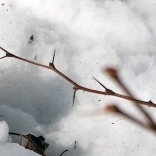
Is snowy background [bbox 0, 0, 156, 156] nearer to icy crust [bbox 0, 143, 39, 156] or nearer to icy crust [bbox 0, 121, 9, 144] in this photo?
icy crust [bbox 0, 121, 9, 144]

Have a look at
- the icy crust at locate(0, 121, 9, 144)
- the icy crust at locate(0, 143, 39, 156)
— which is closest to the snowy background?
the icy crust at locate(0, 121, 9, 144)

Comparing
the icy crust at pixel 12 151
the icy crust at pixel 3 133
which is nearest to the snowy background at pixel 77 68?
the icy crust at pixel 3 133

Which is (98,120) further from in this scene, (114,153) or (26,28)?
(26,28)

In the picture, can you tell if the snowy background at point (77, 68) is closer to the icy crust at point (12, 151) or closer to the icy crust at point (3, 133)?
the icy crust at point (3, 133)

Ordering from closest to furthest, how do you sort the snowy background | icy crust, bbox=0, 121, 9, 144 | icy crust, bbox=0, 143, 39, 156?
icy crust, bbox=0, 143, 39, 156 < icy crust, bbox=0, 121, 9, 144 < the snowy background

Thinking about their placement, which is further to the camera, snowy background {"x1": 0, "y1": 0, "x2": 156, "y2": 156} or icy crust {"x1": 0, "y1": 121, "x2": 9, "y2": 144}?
snowy background {"x1": 0, "y1": 0, "x2": 156, "y2": 156}

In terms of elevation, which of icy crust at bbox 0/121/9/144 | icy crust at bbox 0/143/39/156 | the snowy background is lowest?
icy crust at bbox 0/143/39/156

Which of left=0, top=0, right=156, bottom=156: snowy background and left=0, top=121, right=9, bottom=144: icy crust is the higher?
left=0, top=0, right=156, bottom=156: snowy background

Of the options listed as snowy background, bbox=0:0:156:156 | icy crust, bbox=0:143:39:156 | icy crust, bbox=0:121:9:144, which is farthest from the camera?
snowy background, bbox=0:0:156:156
